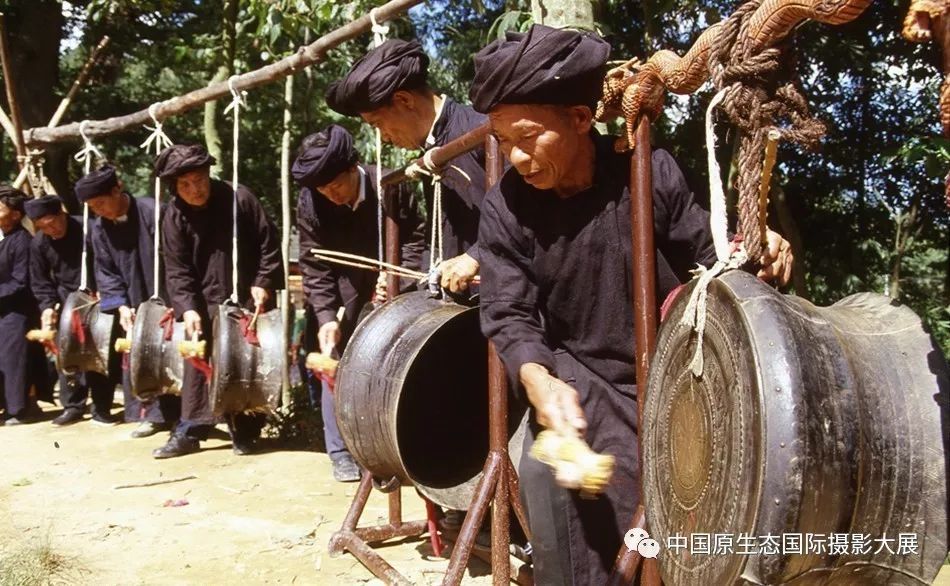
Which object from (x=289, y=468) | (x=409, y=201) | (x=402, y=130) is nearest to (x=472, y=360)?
(x=402, y=130)

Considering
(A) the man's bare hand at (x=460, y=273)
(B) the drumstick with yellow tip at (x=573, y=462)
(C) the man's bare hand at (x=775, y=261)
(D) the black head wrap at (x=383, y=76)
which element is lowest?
(B) the drumstick with yellow tip at (x=573, y=462)

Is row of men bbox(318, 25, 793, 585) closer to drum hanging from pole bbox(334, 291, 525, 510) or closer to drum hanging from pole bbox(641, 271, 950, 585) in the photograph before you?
drum hanging from pole bbox(641, 271, 950, 585)

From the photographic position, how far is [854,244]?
23.7ft

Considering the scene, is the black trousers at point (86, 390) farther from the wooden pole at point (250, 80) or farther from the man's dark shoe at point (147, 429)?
the wooden pole at point (250, 80)

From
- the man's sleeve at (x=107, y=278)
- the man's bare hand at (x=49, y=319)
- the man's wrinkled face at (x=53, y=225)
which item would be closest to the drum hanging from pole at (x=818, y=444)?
the man's sleeve at (x=107, y=278)

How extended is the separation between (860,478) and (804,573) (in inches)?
7.4

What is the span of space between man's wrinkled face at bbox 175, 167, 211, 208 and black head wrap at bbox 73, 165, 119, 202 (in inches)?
38.8

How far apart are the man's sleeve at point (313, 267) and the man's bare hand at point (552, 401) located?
8.30 ft

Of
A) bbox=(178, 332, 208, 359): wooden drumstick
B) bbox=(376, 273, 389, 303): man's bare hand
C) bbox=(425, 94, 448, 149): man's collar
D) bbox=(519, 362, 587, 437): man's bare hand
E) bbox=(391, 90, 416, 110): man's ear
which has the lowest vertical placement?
bbox=(178, 332, 208, 359): wooden drumstick

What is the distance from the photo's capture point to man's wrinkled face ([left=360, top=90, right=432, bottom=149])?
352 cm

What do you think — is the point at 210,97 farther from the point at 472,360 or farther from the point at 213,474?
the point at 472,360

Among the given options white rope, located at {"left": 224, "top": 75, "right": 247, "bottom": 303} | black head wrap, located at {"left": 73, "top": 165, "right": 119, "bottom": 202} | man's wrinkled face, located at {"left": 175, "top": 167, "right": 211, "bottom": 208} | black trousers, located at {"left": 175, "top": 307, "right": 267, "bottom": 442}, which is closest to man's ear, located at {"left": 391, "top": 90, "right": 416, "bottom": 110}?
white rope, located at {"left": 224, "top": 75, "right": 247, "bottom": 303}

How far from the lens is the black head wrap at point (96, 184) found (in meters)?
6.36

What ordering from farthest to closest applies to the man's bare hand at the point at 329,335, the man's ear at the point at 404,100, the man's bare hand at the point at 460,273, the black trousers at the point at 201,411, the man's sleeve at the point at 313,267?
the black trousers at the point at 201,411 < the man's sleeve at the point at 313,267 < the man's bare hand at the point at 329,335 < the man's ear at the point at 404,100 < the man's bare hand at the point at 460,273
